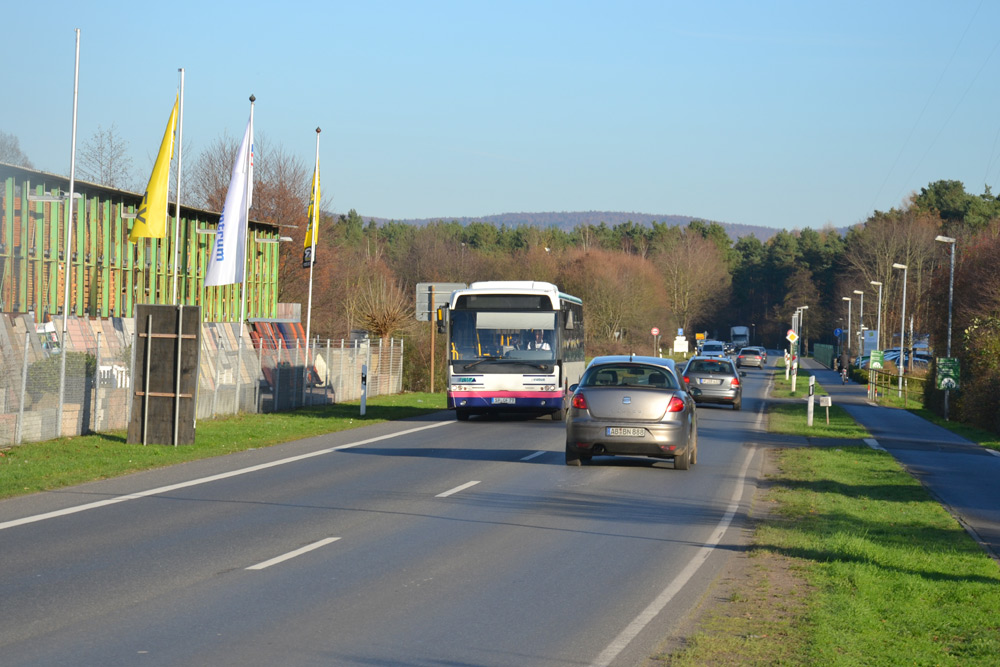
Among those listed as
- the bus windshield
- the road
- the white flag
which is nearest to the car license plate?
the road

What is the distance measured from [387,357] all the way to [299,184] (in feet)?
102

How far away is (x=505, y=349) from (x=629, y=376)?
9294 millimetres

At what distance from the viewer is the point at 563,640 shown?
7051 mm

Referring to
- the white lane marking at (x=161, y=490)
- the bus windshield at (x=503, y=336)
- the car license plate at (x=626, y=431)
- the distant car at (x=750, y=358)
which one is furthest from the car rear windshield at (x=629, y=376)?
the distant car at (x=750, y=358)

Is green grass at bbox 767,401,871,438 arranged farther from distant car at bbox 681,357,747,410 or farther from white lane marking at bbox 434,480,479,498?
white lane marking at bbox 434,480,479,498

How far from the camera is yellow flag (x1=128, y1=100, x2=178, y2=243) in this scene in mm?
25031

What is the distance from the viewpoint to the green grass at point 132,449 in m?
15.2

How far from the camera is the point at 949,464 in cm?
2102

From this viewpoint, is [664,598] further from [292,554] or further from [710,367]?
[710,367]

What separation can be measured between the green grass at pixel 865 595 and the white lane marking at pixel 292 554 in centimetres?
361

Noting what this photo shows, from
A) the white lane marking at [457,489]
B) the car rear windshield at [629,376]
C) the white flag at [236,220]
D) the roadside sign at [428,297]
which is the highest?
the white flag at [236,220]

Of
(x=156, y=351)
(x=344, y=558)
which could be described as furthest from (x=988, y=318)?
(x=344, y=558)

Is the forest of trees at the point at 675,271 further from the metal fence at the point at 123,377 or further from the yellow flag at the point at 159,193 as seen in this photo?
the yellow flag at the point at 159,193

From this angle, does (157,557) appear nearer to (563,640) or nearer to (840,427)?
(563,640)
